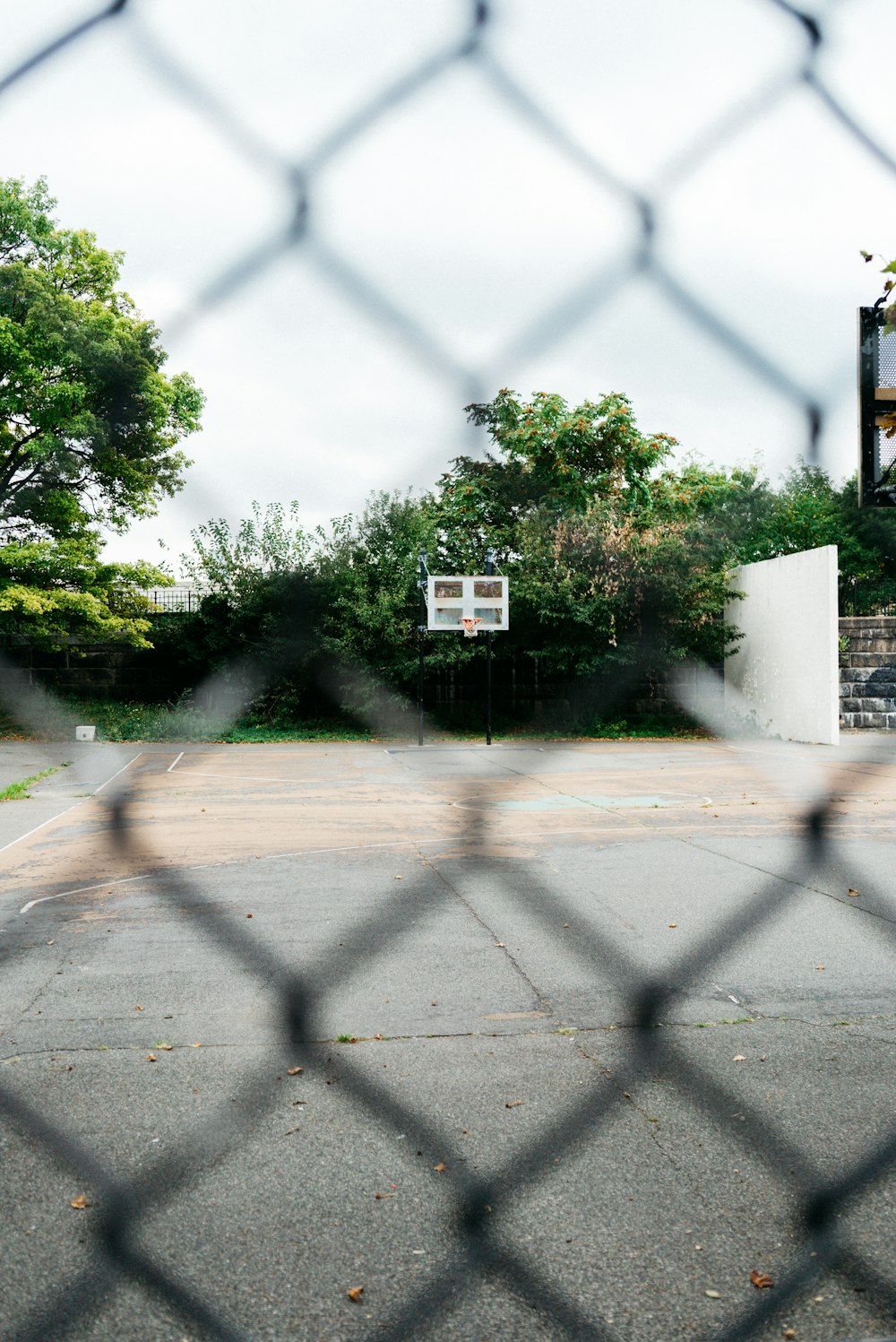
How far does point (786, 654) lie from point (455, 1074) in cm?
1364

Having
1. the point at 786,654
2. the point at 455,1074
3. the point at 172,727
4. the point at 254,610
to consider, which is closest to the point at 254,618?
the point at 254,610

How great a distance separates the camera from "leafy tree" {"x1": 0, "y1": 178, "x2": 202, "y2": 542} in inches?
26.2

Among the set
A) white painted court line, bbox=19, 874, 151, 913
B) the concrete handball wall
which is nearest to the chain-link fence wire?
white painted court line, bbox=19, 874, 151, 913

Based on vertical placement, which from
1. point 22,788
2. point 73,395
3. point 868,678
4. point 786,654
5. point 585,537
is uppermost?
point 585,537

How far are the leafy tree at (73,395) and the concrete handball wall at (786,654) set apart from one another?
41.4 ft

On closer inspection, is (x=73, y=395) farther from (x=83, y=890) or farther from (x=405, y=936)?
(x=83, y=890)

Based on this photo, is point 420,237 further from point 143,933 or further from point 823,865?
point 823,865

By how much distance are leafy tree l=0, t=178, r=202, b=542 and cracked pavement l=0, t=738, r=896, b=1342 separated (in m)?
1.33

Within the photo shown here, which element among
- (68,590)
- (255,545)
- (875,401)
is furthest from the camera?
(68,590)

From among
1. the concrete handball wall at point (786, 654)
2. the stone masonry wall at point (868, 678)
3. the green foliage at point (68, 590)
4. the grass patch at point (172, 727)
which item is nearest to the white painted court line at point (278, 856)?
the green foliage at point (68, 590)

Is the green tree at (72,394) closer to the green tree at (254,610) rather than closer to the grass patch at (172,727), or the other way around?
the green tree at (254,610)

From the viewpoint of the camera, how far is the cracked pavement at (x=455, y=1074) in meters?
1.65

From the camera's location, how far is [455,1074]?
8.53 ft

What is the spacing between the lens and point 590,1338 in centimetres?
147
